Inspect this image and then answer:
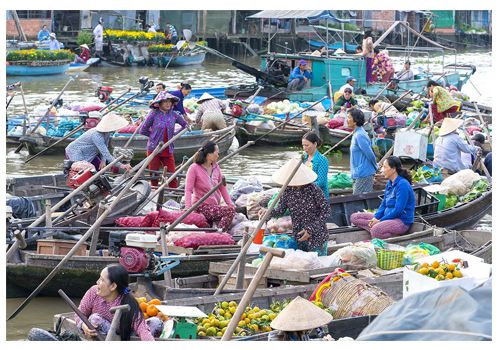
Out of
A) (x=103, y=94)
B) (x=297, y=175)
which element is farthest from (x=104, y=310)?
(x=103, y=94)

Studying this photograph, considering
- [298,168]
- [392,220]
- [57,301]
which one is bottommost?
[57,301]

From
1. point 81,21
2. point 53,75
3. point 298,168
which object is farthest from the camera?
point 81,21

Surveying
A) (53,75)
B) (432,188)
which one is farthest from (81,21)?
(432,188)

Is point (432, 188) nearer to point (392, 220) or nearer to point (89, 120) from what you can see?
point (392, 220)

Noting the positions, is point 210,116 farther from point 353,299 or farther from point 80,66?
point 80,66

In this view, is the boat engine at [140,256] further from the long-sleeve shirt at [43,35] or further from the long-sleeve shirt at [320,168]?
the long-sleeve shirt at [43,35]

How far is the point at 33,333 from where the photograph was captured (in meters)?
6.04

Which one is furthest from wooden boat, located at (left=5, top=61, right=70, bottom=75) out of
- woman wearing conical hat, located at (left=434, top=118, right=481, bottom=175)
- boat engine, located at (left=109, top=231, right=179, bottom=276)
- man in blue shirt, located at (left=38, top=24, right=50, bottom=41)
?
boat engine, located at (left=109, top=231, right=179, bottom=276)

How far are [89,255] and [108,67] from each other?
22267 millimetres

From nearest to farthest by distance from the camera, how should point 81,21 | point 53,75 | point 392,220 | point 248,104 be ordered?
point 392,220 → point 248,104 → point 53,75 → point 81,21

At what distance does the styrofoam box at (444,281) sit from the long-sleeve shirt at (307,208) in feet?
2.51

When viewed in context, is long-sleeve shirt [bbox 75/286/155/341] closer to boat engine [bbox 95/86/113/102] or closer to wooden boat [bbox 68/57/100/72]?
boat engine [bbox 95/86/113/102]

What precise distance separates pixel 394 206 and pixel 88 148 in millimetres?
2950

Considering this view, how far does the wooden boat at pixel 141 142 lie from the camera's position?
44.7 feet
